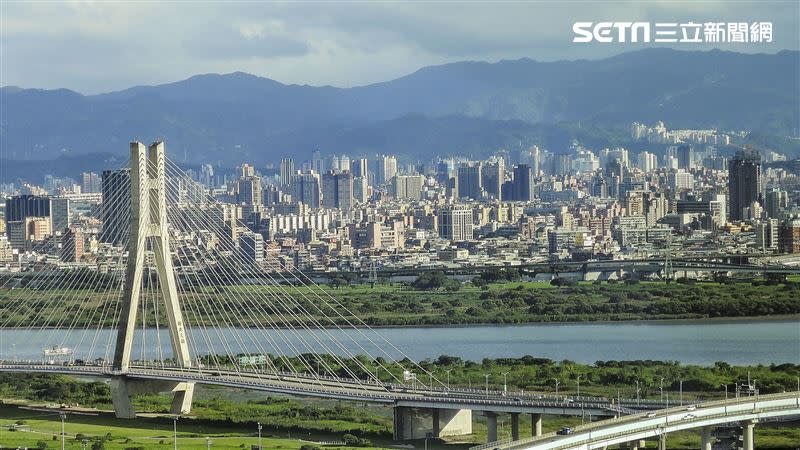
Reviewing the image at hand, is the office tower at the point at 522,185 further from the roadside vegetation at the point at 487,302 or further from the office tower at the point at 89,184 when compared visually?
the roadside vegetation at the point at 487,302

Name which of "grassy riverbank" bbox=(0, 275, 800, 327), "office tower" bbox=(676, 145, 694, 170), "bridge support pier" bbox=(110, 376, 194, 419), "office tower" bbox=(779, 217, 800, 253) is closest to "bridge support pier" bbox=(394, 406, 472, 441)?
"bridge support pier" bbox=(110, 376, 194, 419)

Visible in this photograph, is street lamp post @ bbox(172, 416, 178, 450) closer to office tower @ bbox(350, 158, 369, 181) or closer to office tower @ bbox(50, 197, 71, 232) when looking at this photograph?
office tower @ bbox(50, 197, 71, 232)

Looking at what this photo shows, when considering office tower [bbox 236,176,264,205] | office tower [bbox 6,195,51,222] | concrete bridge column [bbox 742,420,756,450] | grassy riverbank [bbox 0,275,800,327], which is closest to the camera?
concrete bridge column [bbox 742,420,756,450]

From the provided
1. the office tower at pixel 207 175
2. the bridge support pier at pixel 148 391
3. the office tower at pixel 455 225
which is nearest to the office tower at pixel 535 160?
the office tower at pixel 207 175

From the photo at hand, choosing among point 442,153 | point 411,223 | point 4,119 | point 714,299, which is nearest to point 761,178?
point 411,223

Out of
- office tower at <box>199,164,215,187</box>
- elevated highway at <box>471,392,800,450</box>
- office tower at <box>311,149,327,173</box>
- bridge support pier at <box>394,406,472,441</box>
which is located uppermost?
office tower at <box>311,149,327,173</box>

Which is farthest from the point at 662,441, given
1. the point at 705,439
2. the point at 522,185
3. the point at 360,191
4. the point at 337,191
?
the point at 360,191

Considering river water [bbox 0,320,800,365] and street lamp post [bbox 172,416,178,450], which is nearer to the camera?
street lamp post [bbox 172,416,178,450]

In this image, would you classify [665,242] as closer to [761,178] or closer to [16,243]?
[761,178]
